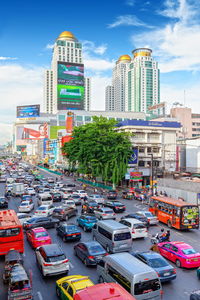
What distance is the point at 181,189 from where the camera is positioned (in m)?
42.7

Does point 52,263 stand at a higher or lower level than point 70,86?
lower

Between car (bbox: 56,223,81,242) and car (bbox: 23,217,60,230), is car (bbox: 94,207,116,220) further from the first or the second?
car (bbox: 56,223,81,242)

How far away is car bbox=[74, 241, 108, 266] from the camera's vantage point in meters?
17.7

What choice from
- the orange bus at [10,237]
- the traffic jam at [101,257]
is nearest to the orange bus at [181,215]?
the traffic jam at [101,257]

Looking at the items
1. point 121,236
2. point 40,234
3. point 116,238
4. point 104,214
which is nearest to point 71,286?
point 116,238

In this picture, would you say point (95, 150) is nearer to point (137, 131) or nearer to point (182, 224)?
point (137, 131)

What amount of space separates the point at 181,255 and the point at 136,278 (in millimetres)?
7325

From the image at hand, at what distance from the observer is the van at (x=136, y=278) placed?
39.1 ft

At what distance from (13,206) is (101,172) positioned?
2140cm

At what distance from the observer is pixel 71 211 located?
32969mm

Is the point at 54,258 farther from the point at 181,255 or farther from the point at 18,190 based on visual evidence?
the point at 18,190

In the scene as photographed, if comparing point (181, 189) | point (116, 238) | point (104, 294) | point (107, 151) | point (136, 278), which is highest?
point (107, 151)

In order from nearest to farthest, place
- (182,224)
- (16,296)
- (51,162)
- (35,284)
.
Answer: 1. (16,296)
2. (35,284)
3. (182,224)
4. (51,162)

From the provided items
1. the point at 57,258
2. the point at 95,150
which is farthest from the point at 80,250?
the point at 95,150
